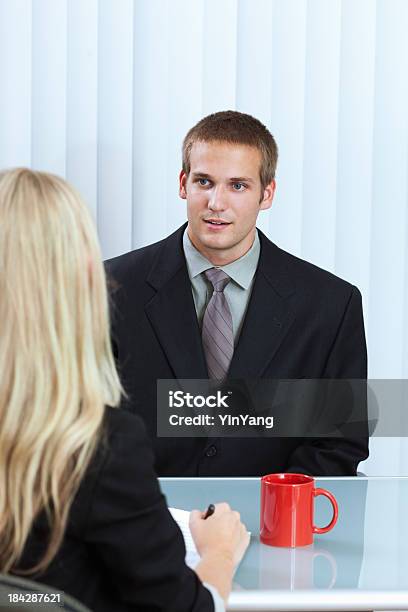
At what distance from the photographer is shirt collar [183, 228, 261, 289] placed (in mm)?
2334

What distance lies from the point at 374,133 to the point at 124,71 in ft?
2.28

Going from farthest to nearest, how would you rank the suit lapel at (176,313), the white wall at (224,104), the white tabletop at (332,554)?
the white wall at (224,104) → the suit lapel at (176,313) → the white tabletop at (332,554)

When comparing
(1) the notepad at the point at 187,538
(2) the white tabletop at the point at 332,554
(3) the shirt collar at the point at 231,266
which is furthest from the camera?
(3) the shirt collar at the point at 231,266

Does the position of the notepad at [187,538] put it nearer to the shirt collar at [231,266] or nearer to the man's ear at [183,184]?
the shirt collar at [231,266]

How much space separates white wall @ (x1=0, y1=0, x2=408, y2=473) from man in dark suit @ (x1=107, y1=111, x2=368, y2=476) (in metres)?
0.21

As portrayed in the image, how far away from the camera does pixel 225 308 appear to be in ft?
7.52

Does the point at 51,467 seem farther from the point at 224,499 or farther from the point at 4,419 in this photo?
the point at 224,499

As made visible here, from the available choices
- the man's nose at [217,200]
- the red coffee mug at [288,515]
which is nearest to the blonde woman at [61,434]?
Answer: the red coffee mug at [288,515]

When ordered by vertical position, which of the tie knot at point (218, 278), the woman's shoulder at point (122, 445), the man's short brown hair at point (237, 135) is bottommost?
the woman's shoulder at point (122, 445)

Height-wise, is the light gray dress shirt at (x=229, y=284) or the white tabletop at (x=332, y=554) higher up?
the light gray dress shirt at (x=229, y=284)

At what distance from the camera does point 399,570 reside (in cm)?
133

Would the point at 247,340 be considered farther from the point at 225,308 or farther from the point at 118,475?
the point at 118,475

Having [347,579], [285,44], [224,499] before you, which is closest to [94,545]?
[347,579]

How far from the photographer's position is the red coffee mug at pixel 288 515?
143 centimetres
